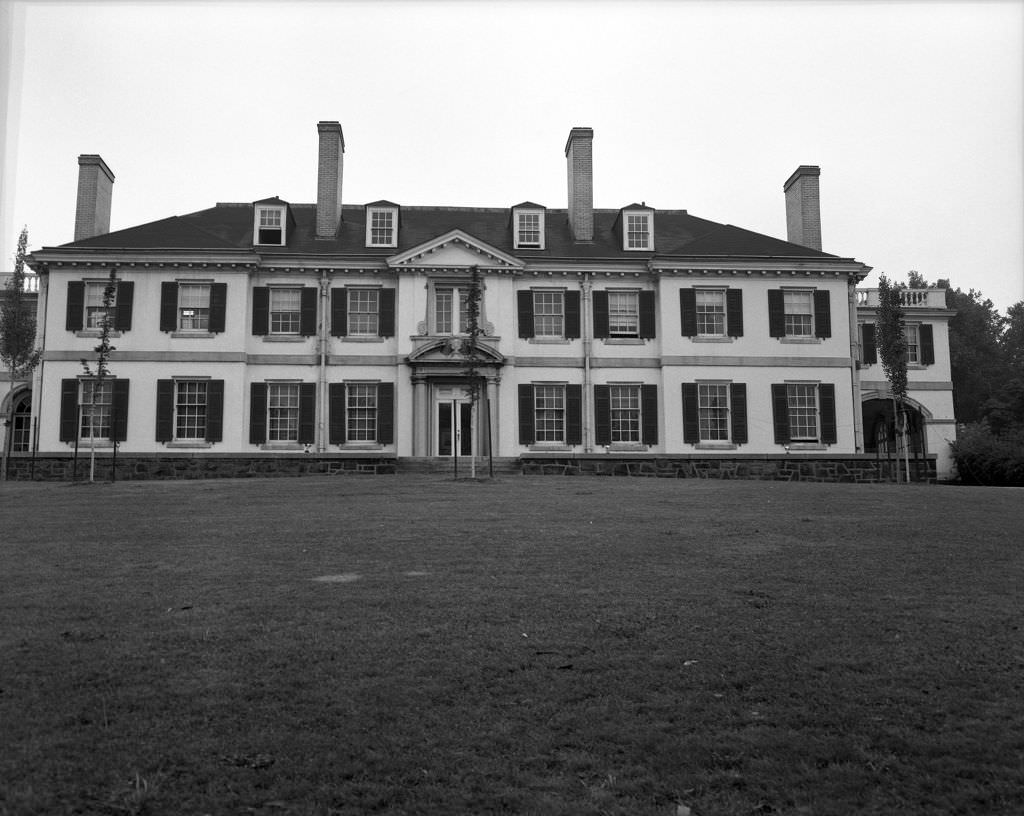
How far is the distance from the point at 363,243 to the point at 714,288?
1124 centimetres

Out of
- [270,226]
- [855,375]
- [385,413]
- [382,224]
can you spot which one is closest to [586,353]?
[385,413]

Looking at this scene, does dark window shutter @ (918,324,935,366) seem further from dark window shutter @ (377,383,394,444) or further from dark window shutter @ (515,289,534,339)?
dark window shutter @ (377,383,394,444)

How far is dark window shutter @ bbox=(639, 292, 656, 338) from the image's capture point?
2795 centimetres

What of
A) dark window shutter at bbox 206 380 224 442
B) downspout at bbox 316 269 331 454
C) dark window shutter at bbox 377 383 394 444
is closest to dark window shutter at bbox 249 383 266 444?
dark window shutter at bbox 206 380 224 442

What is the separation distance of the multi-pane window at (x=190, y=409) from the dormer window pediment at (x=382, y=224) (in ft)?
23.0

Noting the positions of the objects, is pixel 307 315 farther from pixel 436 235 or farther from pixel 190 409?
pixel 436 235

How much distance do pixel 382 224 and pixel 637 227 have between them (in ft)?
27.2

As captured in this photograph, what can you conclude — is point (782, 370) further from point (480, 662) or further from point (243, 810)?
point (243, 810)

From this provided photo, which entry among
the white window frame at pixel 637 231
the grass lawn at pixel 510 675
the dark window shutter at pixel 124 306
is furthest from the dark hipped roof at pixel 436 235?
the grass lawn at pixel 510 675

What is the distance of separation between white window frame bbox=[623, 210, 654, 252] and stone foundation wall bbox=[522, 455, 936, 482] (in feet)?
27.0

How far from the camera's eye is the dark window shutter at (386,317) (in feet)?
89.0

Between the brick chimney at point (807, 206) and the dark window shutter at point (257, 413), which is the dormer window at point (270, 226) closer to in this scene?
the dark window shutter at point (257, 413)

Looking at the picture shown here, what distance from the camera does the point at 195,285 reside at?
1055 inches

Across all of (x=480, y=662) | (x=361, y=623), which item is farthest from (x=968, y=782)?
(x=361, y=623)
